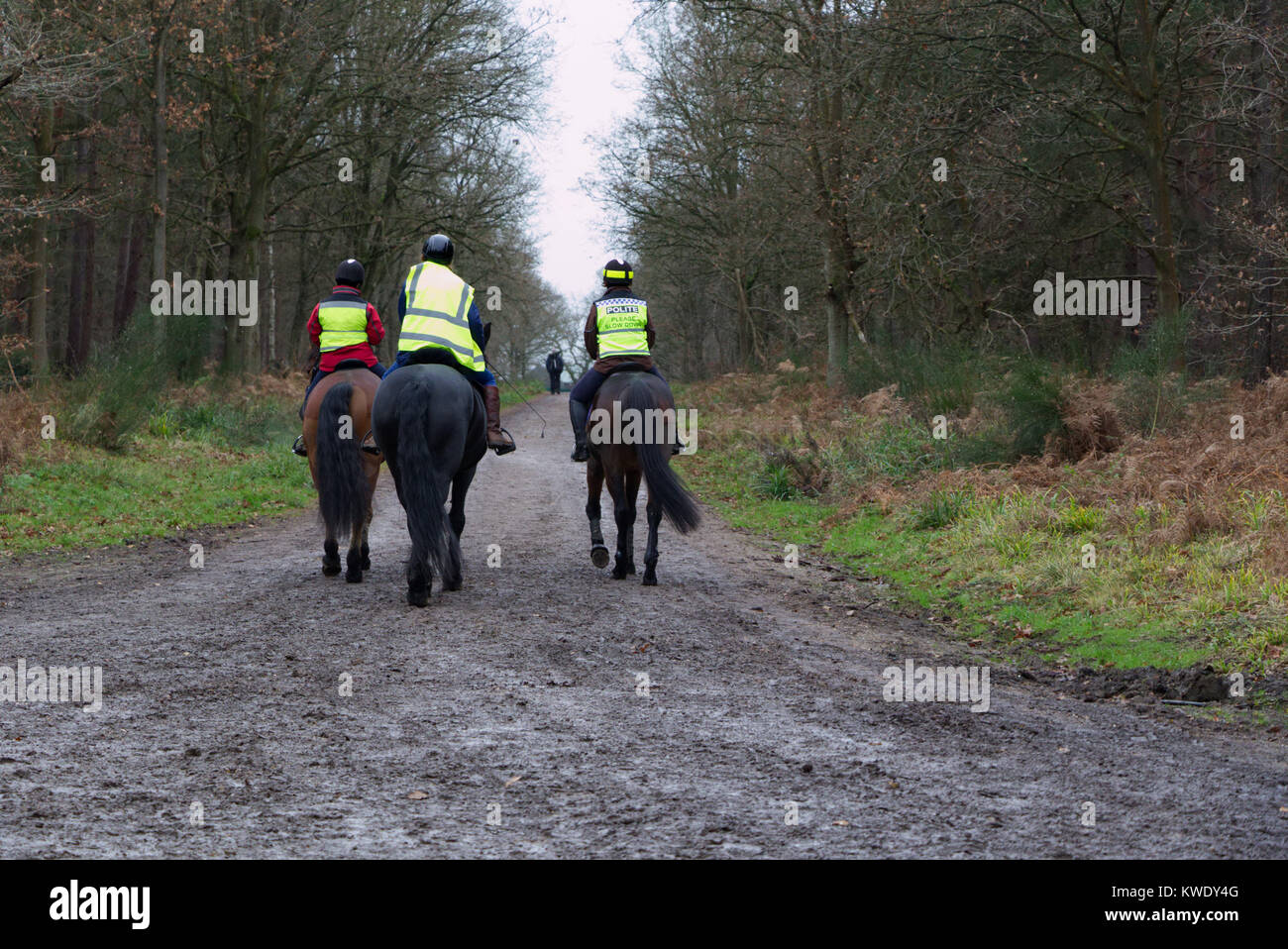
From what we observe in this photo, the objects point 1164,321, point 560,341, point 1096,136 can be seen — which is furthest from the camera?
point 560,341

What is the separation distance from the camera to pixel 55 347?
115 ft

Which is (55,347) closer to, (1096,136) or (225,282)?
(225,282)

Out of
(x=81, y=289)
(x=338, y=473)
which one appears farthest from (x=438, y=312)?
(x=81, y=289)

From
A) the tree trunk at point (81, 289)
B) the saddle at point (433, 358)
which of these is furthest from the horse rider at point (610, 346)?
the tree trunk at point (81, 289)

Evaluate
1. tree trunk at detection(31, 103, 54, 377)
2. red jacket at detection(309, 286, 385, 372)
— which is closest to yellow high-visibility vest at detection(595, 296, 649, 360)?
red jacket at detection(309, 286, 385, 372)

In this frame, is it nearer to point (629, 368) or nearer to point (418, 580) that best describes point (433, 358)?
point (418, 580)

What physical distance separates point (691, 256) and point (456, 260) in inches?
294

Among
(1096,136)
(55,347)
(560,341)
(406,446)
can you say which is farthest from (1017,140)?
(560,341)

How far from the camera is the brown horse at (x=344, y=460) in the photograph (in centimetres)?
924

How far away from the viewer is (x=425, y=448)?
8703 mm

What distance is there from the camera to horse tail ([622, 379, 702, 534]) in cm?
979

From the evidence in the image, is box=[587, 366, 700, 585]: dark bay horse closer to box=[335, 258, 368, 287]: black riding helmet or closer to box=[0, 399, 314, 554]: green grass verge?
box=[335, 258, 368, 287]: black riding helmet

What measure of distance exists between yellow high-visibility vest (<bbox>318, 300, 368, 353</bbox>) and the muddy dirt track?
84.4 inches

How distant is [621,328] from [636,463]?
127cm
